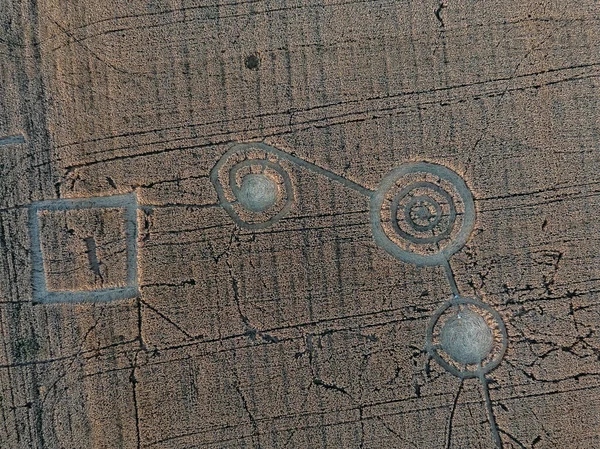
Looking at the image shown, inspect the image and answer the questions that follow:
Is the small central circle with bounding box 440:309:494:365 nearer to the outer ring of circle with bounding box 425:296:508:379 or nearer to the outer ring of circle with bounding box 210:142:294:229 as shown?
the outer ring of circle with bounding box 425:296:508:379

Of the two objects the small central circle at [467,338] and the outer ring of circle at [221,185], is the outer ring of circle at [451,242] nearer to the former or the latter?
the small central circle at [467,338]

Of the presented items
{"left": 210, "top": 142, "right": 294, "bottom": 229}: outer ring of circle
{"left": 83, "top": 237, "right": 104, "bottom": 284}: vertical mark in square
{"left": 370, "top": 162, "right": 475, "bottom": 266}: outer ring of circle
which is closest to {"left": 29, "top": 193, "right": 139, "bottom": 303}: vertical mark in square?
{"left": 83, "top": 237, "right": 104, "bottom": 284}: vertical mark in square

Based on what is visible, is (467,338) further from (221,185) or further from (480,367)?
(221,185)

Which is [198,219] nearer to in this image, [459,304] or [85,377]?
[85,377]

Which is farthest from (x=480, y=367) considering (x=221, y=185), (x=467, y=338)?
(x=221, y=185)

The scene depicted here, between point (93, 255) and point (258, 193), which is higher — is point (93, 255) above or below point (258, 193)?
below

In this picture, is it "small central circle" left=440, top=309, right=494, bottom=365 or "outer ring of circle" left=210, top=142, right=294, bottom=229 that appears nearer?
"small central circle" left=440, top=309, right=494, bottom=365

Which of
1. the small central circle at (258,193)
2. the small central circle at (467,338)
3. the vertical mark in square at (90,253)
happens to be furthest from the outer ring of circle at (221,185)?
the small central circle at (467,338)
